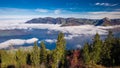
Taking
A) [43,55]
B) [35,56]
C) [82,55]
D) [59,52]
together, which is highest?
[59,52]

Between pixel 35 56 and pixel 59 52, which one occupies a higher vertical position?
pixel 59 52

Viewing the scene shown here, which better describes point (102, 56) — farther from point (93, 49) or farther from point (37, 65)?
point (37, 65)

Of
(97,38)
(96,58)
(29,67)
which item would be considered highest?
(97,38)

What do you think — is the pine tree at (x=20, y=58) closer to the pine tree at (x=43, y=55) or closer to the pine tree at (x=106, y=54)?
the pine tree at (x=43, y=55)

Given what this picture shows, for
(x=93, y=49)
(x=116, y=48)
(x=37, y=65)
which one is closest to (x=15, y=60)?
(x=37, y=65)

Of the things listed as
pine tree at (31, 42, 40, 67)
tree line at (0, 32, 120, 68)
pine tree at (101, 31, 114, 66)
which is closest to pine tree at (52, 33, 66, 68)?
tree line at (0, 32, 120, 68)

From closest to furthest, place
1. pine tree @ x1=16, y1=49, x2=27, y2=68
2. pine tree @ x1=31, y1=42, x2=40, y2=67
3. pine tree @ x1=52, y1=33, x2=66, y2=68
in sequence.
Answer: pine tree @ x1=52, y1=33, x2=66, y2=68 < pine tree @ x1=31, y1=42, x2=40, y2=67 < pine tree @ x1=16, y1=49, x2=27, y2=68

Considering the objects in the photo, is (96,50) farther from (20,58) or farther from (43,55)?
(20,58)

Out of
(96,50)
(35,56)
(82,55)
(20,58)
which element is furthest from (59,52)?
(20,58)

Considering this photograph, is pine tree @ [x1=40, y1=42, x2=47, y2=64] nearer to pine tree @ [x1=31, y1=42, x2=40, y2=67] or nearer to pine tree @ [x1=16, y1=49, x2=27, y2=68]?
pine tree @ [x1=31, y1=42, x2=40, y2=67]

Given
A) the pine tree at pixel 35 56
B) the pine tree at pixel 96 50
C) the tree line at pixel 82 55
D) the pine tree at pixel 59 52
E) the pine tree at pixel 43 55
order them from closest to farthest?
the tree line at pixel 82 55 → the pine tree at pixel 96 50 → the pine tree at pixel 59 52 → the pine tree at pixel 43 55 → the pine tree at pixel 35 56

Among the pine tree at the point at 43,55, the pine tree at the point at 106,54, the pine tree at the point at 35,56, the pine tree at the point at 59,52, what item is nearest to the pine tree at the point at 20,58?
the pine tree at the point at 35,56
